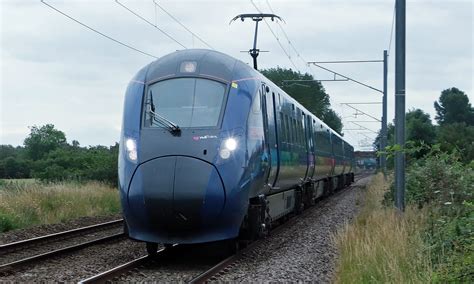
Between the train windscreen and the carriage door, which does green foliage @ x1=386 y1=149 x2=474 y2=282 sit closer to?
the carriage door

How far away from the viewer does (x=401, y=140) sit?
13.5 meters

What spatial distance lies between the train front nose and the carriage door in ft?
7.58

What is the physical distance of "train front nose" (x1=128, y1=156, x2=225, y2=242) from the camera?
30.0ft

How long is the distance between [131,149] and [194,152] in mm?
1036

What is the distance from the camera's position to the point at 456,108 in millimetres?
86938

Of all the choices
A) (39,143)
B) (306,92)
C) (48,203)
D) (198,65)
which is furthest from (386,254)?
(306,92)

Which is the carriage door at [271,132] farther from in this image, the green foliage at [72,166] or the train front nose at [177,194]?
the green foliage at [72,166]

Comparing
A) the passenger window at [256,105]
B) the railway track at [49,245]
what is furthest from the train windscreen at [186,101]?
the railway track at [49,245]

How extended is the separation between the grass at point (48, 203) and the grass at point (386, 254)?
26.4ft

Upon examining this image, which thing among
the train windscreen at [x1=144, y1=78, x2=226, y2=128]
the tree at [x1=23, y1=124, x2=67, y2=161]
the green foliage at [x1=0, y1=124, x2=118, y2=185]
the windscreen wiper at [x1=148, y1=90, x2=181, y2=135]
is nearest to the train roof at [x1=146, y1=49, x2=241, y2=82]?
the train windscreen at [x1=144, y1=78, x2=226, y2=128]

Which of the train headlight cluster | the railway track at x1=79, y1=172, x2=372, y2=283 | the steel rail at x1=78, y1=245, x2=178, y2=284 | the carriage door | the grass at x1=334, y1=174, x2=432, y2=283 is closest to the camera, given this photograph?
the grass at x1=334, y1=174, x2=432, y2=283

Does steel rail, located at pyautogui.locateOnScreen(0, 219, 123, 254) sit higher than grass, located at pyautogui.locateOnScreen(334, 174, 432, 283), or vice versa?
grass, located at pyautogui.locateOnScreen(334, 174, 432, 283)

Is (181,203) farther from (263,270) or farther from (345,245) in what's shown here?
(345,245)

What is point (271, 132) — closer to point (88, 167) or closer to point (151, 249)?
point (151, 249)
